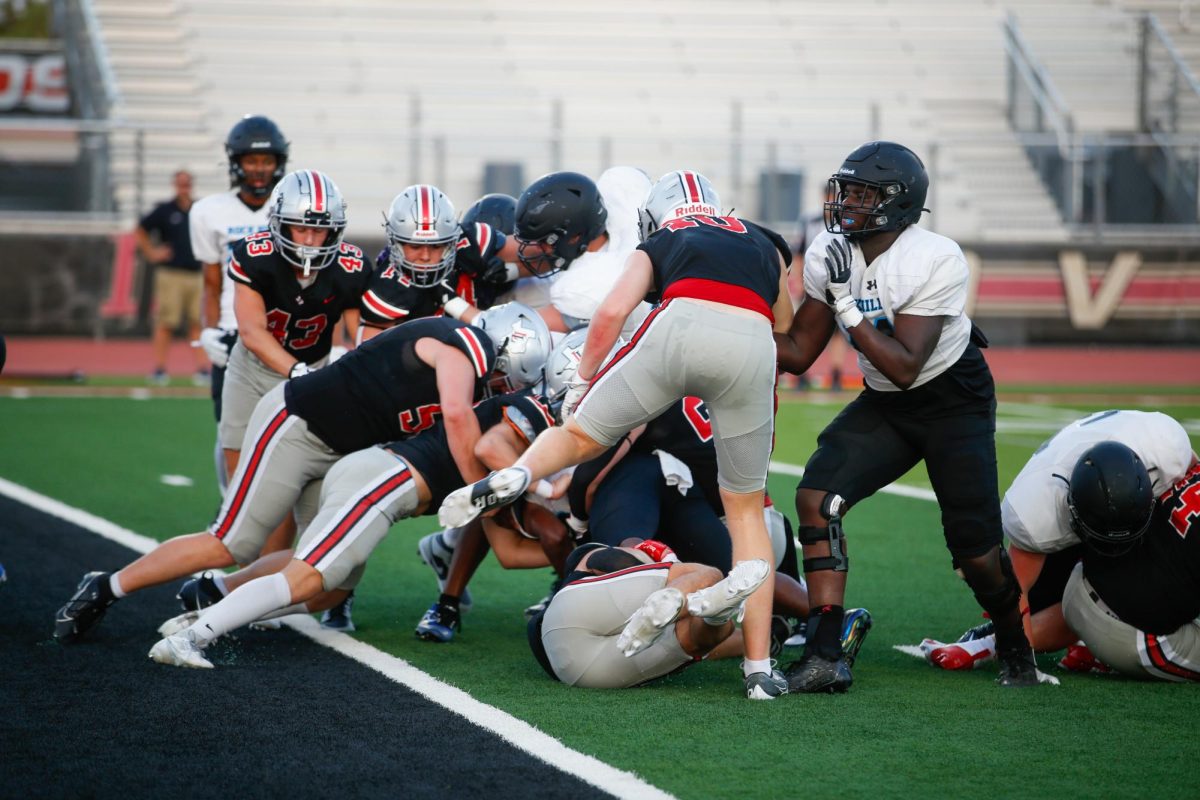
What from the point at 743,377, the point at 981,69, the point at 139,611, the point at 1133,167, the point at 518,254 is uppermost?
the point at 981,69

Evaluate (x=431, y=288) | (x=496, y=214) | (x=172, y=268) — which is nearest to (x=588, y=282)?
(x=431, y=288)

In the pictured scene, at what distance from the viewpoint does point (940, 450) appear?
16.2 ft

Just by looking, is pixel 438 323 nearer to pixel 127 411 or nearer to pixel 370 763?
pixel 370 763

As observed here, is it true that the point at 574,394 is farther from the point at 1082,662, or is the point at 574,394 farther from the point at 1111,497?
the point at 1082,662

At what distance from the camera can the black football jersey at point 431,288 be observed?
609 centimetres


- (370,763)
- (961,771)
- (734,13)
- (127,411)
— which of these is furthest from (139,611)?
(734,13)

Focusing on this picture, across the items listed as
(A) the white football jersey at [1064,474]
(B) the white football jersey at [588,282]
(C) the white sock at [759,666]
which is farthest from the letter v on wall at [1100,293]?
(C) the white sock at [759,666]

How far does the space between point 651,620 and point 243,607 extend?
4.77 feet

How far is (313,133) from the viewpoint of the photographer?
66.1ft

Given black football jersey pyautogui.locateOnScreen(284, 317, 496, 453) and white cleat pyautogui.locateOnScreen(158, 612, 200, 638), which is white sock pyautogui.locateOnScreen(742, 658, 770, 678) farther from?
white cleat pyautogui.locateOnScreen(158, 612, 200, 638)

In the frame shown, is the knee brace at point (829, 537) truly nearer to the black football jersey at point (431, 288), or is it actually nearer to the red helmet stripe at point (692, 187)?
the red helmet stripe at point (692, 187)

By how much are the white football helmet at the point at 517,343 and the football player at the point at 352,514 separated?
0.16m

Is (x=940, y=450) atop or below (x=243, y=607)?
atop

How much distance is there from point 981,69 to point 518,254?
18835 millimetres
